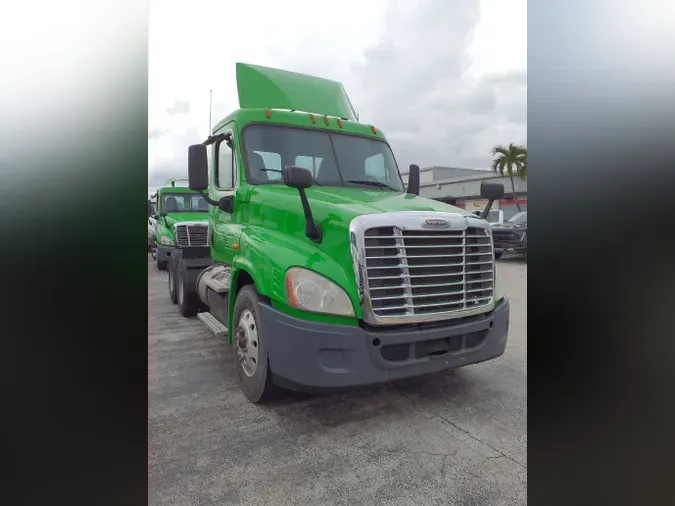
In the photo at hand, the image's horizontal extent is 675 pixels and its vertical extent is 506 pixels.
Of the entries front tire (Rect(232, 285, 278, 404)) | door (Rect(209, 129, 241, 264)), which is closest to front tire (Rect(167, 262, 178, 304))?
door (Rect(209, 129, 241, 264))

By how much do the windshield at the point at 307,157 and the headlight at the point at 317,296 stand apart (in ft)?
4.73

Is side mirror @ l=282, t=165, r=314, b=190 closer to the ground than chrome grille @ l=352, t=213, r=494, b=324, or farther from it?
farther from it

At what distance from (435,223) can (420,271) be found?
37 cm

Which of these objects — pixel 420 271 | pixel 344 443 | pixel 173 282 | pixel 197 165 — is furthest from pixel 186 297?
pixel 420 271

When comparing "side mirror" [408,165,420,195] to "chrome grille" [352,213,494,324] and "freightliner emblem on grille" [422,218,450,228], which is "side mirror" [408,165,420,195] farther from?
"freightliner emblem on grille" [422,218,450,228]

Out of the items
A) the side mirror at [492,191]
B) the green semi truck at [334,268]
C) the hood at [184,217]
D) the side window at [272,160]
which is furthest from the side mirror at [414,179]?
the hood at [184,217]

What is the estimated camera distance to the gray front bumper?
108 inches

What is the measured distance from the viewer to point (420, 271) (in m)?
3.01

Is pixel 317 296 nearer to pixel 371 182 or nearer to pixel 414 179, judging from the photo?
pixel 371 182
